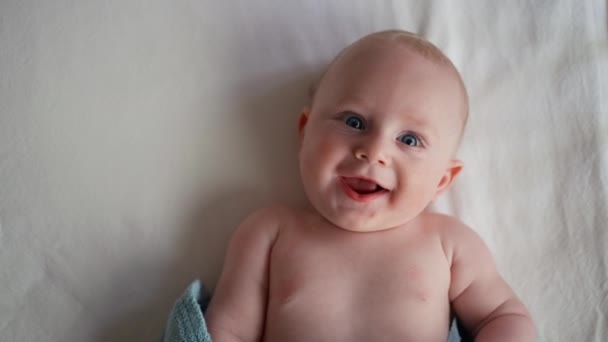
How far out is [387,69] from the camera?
3.24 feet

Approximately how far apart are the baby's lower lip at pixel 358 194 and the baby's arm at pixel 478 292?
192 millimetres

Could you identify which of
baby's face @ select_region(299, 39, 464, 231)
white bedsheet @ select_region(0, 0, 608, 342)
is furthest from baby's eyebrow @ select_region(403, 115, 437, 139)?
white bedsheet @ select_region(0, 0, 608, 342)

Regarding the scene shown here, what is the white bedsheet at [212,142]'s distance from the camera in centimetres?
107

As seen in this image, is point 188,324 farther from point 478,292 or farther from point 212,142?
point 478,292

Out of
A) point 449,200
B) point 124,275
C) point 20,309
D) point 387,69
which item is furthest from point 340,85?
point 20,309

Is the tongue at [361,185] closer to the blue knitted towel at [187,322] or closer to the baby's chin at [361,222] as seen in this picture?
the baby's chin at [361,222]

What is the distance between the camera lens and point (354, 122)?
3.27 ft

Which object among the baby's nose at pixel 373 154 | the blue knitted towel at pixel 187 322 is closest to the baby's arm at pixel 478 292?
the baby's nose at pixel 373 154

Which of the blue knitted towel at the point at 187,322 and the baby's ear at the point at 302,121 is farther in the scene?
the baby's ear at the point at 302,121

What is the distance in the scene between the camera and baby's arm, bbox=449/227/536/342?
1.01 metres

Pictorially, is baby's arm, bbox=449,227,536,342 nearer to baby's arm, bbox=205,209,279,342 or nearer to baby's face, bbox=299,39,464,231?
baby's face, bbox=299,39,464,231

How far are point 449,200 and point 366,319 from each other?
32cm

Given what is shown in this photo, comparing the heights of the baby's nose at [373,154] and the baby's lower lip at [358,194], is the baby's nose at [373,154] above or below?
above

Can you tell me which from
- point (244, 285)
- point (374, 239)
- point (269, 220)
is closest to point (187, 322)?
point (244, 285)
